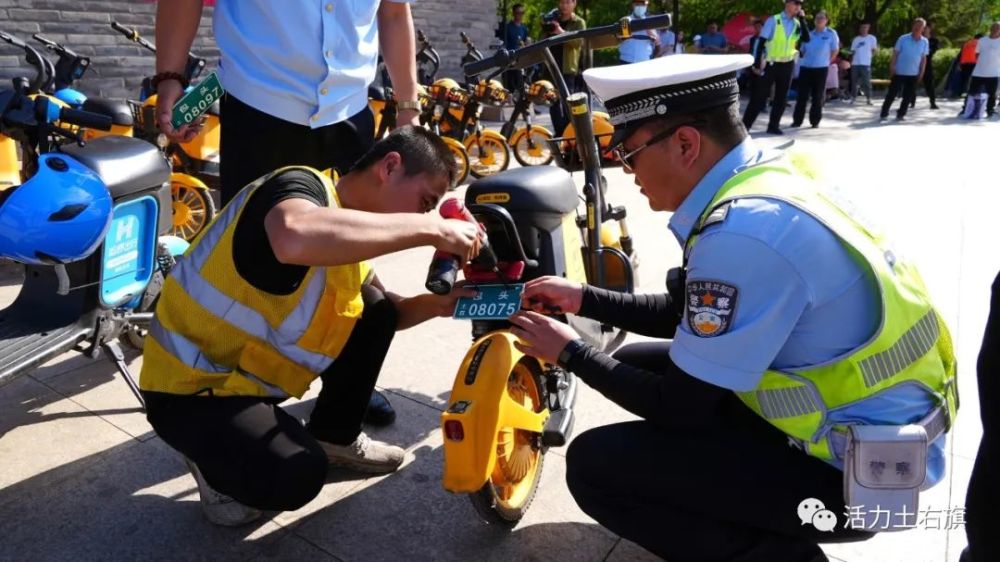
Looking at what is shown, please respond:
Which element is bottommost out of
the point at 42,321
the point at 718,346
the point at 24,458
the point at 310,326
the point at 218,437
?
the point at 24,458

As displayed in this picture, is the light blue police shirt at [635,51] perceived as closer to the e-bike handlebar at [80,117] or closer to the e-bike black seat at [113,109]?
the e-bike black seat at [113,109]

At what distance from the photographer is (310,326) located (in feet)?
6.42

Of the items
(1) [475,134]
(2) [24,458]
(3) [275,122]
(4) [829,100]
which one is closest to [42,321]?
(2) [24,458]

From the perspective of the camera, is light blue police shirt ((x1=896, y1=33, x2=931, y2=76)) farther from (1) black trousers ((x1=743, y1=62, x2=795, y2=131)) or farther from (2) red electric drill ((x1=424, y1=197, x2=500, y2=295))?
(2) red electric drill ((x1=424, y1=197, x2=500, y2=295))

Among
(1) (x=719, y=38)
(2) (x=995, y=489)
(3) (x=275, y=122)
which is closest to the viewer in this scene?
(2) (x=995, y=489)

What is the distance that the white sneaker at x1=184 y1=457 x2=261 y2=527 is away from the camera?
208cm

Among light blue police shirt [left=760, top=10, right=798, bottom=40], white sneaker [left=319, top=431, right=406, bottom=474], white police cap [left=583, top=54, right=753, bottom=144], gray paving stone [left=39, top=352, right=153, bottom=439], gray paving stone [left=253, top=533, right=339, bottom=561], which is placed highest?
light blue police shirt [left=760, top=10, right=798, bottom=40]

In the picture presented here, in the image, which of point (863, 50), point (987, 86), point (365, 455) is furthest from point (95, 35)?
point (863, 50)

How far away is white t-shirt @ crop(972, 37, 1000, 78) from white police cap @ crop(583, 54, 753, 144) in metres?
14.3

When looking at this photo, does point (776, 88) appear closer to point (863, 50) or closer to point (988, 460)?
point (863, 50)

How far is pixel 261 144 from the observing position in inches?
92.2

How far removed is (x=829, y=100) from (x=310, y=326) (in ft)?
57.0

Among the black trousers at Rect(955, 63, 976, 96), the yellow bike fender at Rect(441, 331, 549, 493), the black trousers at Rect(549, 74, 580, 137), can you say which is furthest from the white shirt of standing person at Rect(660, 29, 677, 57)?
the yellow bike fender at Rect(441, 331, 549, 493)

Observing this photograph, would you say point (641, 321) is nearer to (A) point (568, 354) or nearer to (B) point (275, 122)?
(A) point (568, 354)
